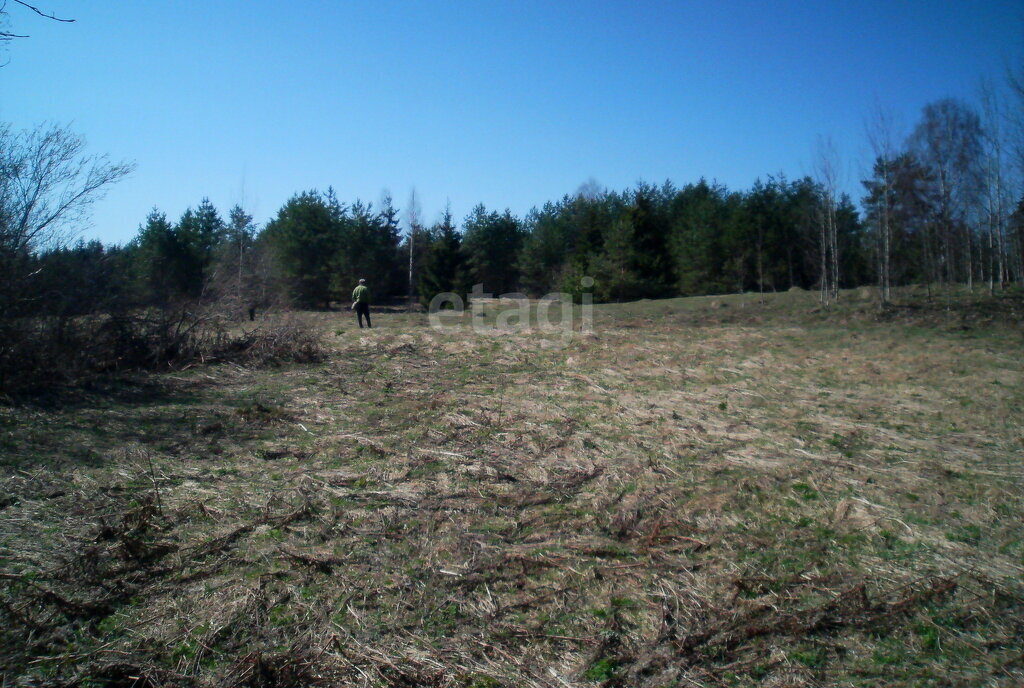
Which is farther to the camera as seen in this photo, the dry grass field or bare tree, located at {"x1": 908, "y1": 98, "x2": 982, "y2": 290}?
bare tree, located at {"x1": 908, "y1": 98, "x2": 982, "y2": 290}

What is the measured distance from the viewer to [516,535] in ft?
15.7

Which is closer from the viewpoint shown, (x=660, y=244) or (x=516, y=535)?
(x=516, y=535)

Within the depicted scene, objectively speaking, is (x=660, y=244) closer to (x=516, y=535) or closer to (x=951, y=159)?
(x=951, y=159)

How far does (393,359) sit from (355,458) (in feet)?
21.2

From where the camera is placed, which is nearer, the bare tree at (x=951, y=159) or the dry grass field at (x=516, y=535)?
the dry grass field at (x=516, y=535)

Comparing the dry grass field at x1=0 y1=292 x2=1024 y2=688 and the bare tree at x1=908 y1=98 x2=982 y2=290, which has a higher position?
the bare tree at x1=908 y1=98 x2=982 y2=290

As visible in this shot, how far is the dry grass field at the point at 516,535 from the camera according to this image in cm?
325

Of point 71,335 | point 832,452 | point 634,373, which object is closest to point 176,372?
point 71,335

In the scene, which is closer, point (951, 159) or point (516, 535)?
point (516, 535)

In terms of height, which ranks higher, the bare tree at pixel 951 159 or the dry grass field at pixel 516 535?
the bare tree at pixel 951 159

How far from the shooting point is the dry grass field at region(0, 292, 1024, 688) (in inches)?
128

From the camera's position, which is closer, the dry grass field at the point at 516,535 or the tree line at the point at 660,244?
the dry grass field at the point at 516,535

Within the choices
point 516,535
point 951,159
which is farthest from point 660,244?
point 516,535

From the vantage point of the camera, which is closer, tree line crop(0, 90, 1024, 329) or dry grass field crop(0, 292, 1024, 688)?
dry grass field crop(0, 292, 1024, 688)
